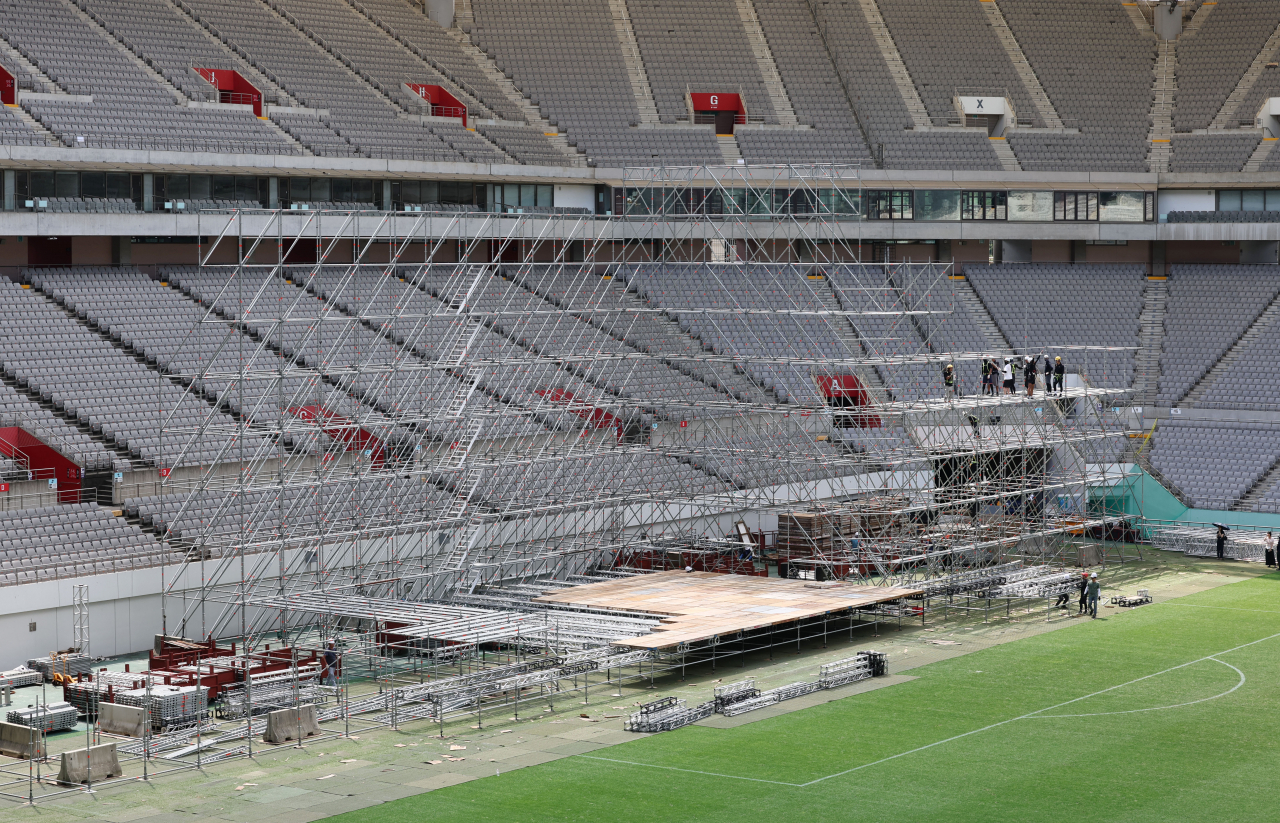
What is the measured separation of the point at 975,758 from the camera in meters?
30.0

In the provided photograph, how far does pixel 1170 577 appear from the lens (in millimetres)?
50812

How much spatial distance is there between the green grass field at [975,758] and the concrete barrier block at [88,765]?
202 inches

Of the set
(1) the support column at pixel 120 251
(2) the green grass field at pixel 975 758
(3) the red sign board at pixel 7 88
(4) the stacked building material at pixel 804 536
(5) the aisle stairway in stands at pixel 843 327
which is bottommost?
(2) the green grass field at pixel 975 758

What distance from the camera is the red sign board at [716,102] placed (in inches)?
2805

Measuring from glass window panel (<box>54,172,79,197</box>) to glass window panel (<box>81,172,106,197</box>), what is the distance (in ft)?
0.78

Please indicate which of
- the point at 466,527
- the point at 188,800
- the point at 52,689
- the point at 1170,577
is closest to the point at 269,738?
the point at 188,800

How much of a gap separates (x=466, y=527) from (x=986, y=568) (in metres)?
15.2

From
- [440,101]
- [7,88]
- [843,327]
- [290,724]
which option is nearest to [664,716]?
[290,724]

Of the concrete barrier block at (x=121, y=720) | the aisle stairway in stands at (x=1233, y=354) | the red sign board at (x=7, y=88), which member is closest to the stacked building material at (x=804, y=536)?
the concrete barrier block at (x=121, y=720)

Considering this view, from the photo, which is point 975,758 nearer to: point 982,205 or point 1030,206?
point 982,205

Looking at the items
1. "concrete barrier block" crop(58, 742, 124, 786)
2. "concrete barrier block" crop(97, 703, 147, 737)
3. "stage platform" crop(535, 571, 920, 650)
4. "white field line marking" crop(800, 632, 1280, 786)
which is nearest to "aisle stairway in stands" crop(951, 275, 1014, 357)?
"stage platform" crop(535, 571, 920, 650)

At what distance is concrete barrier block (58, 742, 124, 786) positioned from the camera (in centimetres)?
2788

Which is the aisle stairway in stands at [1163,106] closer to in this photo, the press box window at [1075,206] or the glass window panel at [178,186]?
the press box window at [1075,206]

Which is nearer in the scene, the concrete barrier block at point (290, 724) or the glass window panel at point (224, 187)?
the concrete barrier block at point (290, 724)
